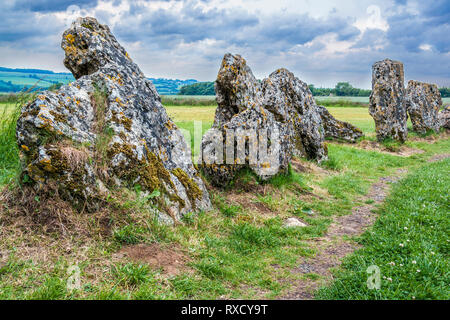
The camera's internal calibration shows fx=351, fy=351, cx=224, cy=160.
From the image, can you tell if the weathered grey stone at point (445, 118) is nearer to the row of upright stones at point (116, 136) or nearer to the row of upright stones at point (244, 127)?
the row of upright stones at point (244, 127)

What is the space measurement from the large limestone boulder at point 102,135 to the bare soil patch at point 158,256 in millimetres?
861

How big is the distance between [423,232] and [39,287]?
627 cm

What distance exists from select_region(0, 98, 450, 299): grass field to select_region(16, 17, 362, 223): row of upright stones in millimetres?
386

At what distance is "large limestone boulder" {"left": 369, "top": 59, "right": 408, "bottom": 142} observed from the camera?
1970cm

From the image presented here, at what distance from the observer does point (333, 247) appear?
6496mm

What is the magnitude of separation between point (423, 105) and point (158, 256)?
2509cm

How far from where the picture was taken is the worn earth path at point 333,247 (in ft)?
16.5

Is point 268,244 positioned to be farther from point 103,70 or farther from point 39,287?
point 103,70

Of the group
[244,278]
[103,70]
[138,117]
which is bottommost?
[244,278]

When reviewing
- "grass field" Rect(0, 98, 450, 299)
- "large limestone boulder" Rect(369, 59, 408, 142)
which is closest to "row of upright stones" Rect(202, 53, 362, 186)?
"grass field" Rect(0, 98, 450, 299)

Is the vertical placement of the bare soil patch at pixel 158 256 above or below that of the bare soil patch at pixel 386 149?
below

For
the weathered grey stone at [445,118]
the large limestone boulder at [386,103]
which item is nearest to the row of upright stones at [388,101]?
the large limestone boulder at [386,103]

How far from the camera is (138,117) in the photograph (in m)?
6.59
